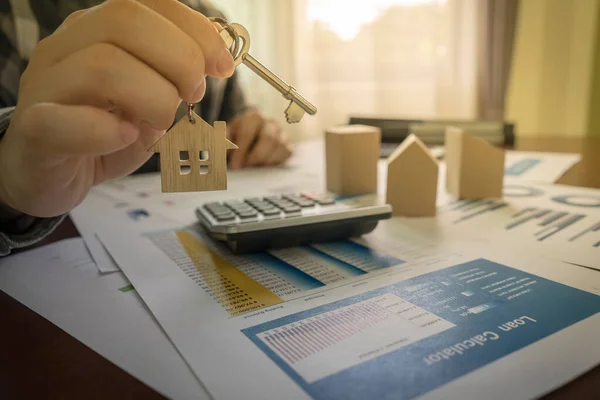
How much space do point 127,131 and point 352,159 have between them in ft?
1.32

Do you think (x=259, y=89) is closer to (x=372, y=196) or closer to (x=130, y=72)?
(x=372, y=196)

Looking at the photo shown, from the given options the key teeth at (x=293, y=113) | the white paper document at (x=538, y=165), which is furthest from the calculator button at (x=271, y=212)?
the white paper document at (x=538, y=165)

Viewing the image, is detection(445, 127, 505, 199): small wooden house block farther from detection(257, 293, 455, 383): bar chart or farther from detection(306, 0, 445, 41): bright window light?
detection(306, 0, 445, 41): bright window light

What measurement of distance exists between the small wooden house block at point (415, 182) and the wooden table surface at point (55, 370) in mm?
326

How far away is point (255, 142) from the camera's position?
0.98 meters

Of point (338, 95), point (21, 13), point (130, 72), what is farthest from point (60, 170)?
point (338, 95)

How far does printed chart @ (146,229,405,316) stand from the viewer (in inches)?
13.9

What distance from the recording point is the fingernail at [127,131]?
0.33 meters

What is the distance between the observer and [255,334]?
295 millimetres

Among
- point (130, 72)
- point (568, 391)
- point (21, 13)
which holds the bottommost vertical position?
point (568, 391)

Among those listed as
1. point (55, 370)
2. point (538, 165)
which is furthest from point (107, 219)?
point (538, 165)

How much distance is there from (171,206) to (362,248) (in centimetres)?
29

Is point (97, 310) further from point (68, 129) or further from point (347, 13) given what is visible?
point (347, 13)

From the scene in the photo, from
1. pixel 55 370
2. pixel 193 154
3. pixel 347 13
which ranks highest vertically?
pixel 347 13
